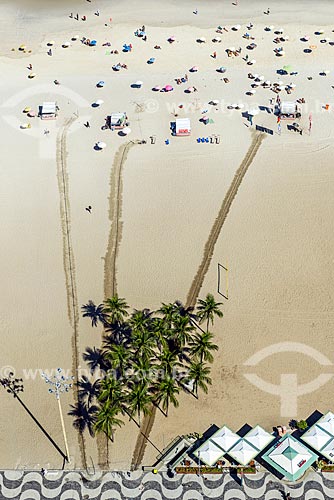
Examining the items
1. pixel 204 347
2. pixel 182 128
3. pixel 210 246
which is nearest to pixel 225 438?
pixel 204 347

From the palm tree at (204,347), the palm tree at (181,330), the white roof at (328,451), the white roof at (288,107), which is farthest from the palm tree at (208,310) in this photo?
the white roof at (288,107)

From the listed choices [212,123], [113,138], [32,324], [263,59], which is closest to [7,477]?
[32,324]

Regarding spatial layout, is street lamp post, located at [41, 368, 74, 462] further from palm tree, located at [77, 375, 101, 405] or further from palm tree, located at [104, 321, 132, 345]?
palm tree, located at [104, 321, 132, 345]

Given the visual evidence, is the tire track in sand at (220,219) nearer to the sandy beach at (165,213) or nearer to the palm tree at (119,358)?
the sandy beach at (165,213)

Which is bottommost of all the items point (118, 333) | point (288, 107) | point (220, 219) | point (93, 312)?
point (118, 333)

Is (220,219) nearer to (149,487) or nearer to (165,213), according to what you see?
(165,213)

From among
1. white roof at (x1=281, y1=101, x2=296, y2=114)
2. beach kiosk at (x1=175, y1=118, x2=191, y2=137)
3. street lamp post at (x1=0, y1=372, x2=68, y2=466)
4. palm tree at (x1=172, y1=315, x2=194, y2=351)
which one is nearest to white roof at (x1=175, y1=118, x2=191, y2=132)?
beach kiosk at (x1=175, y1=118, x2=191, y2=137)

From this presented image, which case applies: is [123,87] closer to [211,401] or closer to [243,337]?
Result: [243,337]
